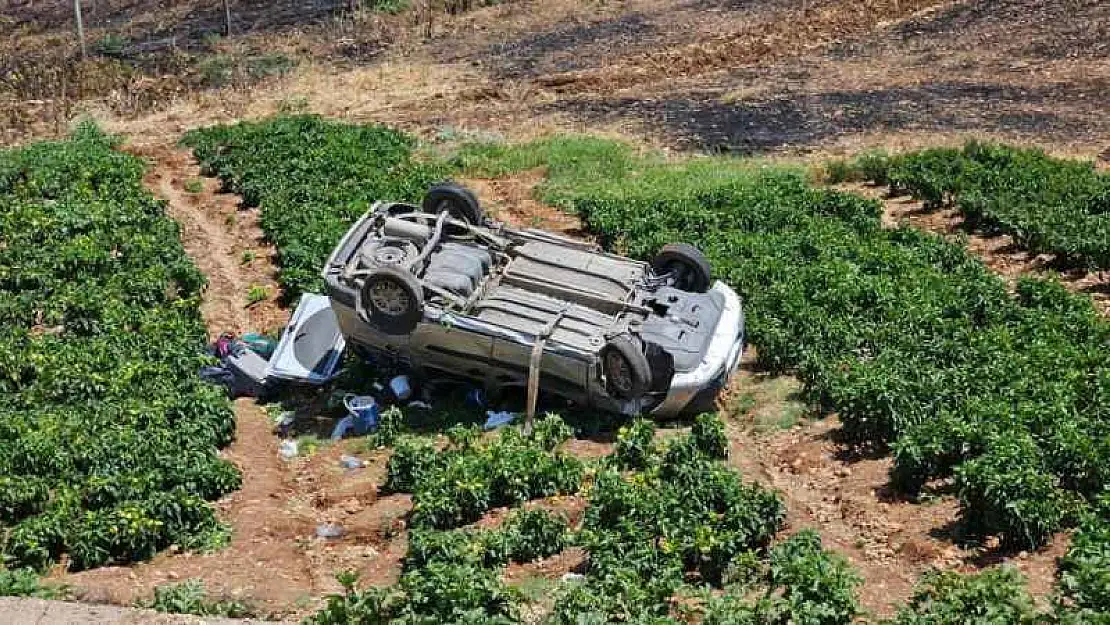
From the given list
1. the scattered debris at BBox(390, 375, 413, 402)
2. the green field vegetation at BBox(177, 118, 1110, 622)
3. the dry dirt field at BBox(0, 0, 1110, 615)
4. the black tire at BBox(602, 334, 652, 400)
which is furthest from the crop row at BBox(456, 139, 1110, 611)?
the scattered debris at BBox(390, 375, 413, 402)

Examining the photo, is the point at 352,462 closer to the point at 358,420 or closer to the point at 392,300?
the point at 358,420

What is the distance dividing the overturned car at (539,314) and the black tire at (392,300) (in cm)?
1

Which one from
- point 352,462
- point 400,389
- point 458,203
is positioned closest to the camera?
point 352,462

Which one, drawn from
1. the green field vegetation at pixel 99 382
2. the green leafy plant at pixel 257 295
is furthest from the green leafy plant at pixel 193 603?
the green leafy plant at pixel 257 295

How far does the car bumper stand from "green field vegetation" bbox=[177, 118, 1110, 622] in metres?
0.99

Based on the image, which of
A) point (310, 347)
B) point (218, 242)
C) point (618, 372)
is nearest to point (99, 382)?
point (310, 347)

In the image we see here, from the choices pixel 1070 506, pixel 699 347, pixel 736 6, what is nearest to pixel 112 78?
pixel 736 6

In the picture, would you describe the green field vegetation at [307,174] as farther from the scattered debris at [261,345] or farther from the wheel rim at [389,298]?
the wheel rim at [389,298]

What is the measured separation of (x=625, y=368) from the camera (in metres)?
14.2

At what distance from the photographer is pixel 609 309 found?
1525 cm

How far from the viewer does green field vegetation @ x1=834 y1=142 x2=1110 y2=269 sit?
18672 mm

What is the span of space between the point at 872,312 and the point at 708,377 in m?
3.05

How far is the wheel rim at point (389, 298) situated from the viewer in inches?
591

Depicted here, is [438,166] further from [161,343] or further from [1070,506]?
[1070,506]
